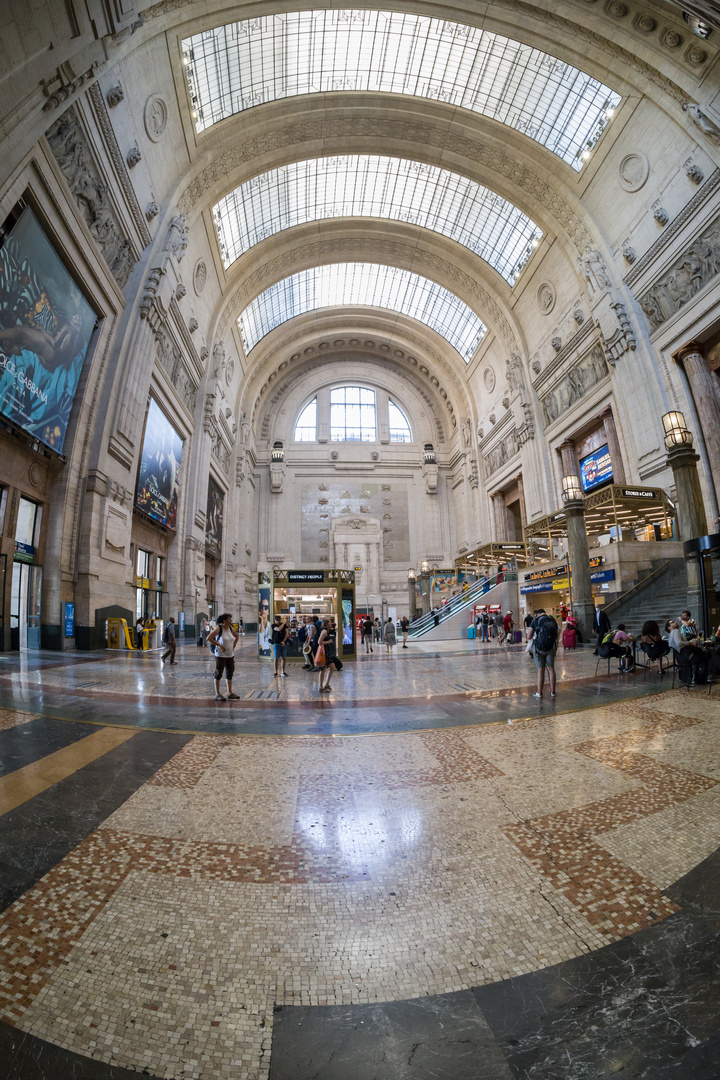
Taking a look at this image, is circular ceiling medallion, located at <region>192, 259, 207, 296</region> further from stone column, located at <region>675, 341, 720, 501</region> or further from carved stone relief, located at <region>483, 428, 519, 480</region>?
stone column, located at <region>675, 341, 720, 501</region>

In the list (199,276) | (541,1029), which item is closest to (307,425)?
(199,276)

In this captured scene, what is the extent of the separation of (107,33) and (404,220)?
25.2 metres

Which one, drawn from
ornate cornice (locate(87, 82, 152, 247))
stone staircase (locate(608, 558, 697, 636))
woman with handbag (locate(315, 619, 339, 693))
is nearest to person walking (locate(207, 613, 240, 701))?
woman with handbag (locate(315, 619, 339, 693))

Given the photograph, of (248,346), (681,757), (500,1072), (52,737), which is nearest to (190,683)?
(52,737)

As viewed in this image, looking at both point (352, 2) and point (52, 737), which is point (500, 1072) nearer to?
point (52, 737)

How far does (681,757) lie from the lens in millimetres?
3480

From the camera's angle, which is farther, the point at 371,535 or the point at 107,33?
the point at 371,535

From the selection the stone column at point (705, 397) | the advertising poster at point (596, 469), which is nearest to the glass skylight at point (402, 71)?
the stone column at point (705, 397)

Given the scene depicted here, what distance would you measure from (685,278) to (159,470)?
953 inches

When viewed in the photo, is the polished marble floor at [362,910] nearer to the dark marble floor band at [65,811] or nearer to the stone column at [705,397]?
the dark marble floor band at [65,811]

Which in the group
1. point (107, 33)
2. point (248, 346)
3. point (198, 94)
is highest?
point (198, 94)

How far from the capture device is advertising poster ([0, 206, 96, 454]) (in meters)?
12.2

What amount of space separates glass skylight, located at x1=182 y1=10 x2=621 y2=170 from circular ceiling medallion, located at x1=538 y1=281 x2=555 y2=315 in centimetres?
576

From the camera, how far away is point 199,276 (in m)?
25.8
